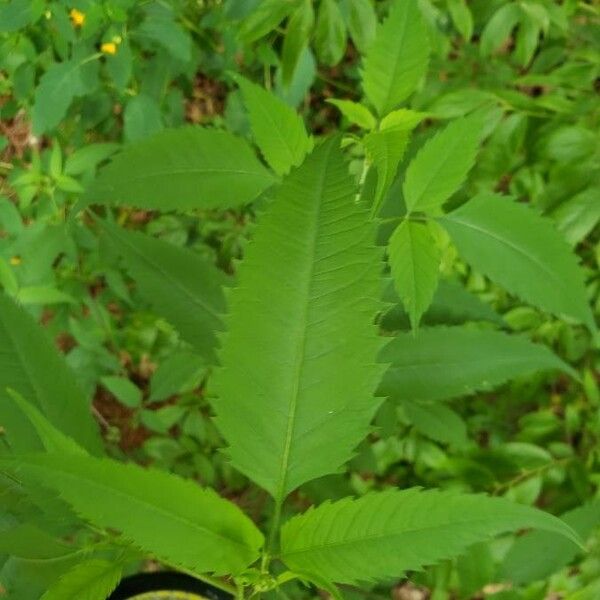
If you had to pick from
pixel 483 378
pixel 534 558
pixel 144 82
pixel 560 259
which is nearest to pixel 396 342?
pixel 483 378

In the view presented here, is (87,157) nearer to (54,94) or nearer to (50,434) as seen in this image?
(54,94)

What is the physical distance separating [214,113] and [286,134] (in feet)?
3.82

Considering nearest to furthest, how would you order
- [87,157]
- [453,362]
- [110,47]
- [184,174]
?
[184,174]
[453,362]
[110,47]
[87,157]

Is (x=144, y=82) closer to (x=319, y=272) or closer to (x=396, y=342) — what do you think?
(x=396, y=342)

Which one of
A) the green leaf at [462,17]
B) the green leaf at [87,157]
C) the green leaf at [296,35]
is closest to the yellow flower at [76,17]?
the green leaf at [87,157]

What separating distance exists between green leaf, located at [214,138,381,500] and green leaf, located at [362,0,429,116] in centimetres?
30

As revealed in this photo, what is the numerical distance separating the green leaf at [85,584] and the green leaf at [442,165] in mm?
434

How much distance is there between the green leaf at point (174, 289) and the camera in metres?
0.92

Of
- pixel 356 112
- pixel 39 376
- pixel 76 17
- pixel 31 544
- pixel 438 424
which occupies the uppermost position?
pixel 76 17

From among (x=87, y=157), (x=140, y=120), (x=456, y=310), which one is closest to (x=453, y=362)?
(x=456, y=310)

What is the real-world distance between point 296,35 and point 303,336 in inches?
27.0

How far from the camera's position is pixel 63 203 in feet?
4.63

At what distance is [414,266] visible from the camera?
0.71 m

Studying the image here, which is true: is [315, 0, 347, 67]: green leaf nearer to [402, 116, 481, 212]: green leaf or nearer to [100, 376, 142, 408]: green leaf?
[402, 116, 481, 212]: green leaf
